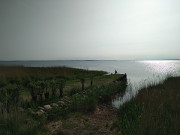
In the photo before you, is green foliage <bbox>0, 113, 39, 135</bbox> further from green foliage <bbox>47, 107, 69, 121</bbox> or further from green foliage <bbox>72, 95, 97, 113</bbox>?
green foliage <bbox>72, 95, 97, 113</bbox>

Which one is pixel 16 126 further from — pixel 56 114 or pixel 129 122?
pixel 129 122

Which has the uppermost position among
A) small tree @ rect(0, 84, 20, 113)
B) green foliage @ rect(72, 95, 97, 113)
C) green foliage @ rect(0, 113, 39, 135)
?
small tree @ rect(0, 84, 20, 113)

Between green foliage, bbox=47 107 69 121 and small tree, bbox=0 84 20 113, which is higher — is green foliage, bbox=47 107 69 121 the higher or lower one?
the lower one

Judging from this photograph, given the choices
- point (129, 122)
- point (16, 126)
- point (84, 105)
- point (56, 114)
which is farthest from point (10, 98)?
point (129, 122)

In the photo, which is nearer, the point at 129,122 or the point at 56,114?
the point at 129,122

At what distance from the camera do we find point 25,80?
12000 millimetres

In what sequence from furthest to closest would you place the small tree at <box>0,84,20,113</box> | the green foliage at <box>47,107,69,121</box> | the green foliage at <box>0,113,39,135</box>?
1. the green foliage at <box>47,107,69,121</box>
2. the small tree at <box>0,84,20,113</box>
3. the green foliage at <box>0,113,39,135</box>

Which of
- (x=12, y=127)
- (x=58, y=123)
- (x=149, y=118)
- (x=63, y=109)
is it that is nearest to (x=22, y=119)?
(x=12, y=127)

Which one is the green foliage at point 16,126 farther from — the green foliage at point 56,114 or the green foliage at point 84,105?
the green foliage at point 84,105

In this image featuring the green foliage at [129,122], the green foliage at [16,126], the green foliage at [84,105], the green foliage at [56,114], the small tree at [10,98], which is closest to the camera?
the green foliage at [16,126]

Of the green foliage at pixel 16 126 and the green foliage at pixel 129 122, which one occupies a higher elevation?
the green foliage at pixel 16 126

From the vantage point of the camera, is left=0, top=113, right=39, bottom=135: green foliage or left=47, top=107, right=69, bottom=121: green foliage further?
left=47, top=107, right=69, bottom=121: green foliage

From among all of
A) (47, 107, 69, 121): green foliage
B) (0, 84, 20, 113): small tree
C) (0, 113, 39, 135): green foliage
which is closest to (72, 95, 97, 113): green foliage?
(47, 107, 69, 121): green foliage

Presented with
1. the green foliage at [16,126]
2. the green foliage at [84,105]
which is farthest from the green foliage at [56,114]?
the green foliage at [16,126]
